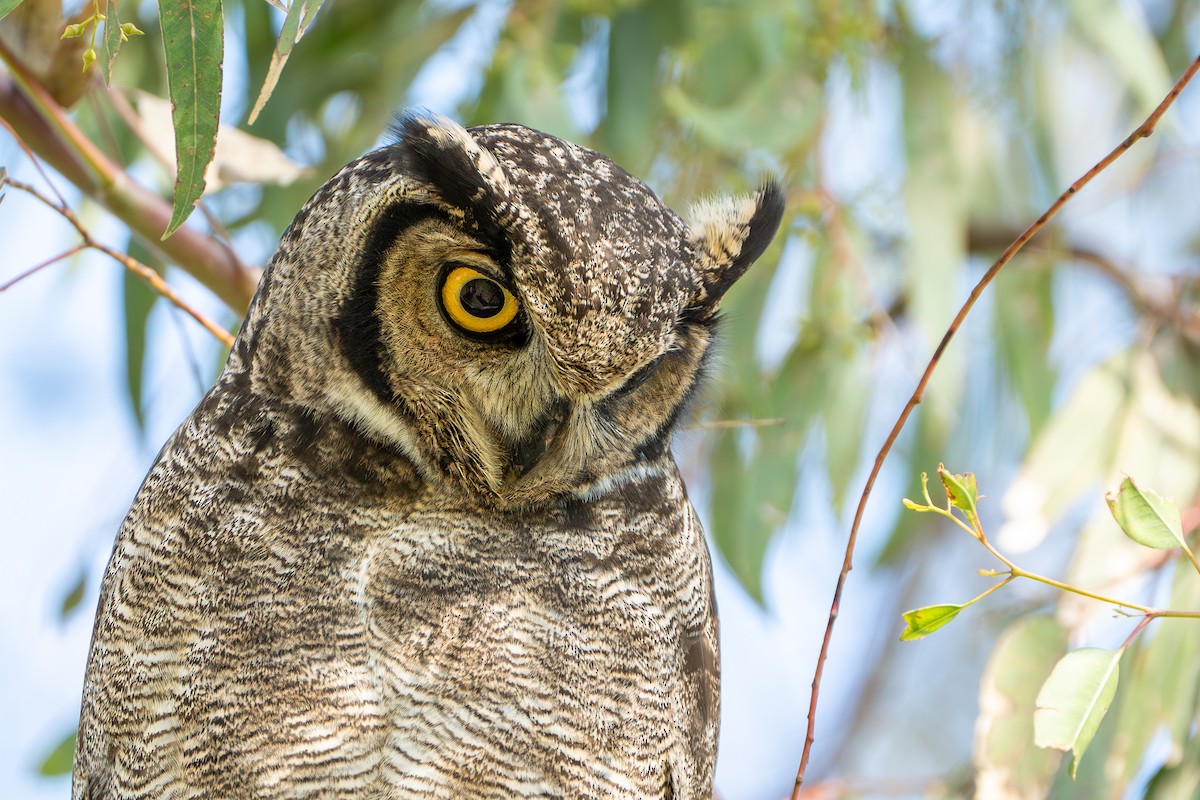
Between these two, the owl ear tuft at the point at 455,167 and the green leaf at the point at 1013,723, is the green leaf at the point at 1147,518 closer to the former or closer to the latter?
the owl ear tuft at the point at 455,167

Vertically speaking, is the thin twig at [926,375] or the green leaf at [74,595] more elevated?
the green leaf at [74,595]

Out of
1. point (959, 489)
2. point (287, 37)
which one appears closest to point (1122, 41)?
point (959, 489)

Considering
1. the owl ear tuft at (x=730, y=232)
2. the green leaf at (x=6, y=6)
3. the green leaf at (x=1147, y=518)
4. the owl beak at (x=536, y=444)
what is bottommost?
the green leaf at (x=1147, y=518)

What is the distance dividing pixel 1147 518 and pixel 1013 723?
1.14 meters

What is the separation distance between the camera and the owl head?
5.96 feet

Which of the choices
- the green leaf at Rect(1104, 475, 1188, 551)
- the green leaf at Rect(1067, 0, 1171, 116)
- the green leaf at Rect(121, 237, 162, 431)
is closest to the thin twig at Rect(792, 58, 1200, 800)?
the green leaf at Rect(1104, 475, 1188, 551)

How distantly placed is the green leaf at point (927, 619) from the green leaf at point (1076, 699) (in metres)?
0.19

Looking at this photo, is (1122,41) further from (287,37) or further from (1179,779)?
(287,37)

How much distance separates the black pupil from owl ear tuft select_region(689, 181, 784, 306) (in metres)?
0.36

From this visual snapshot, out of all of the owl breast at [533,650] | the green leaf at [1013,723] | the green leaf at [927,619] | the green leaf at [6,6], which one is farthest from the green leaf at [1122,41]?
the green leaf at [6,6]

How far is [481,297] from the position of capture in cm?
183

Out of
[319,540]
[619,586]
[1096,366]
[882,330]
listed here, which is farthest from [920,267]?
[319,540]

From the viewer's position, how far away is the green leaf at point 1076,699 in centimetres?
158

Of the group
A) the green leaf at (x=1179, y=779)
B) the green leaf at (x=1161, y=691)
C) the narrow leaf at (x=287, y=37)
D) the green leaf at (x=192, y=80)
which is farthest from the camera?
the green leaf at (x=1161, y=691)
